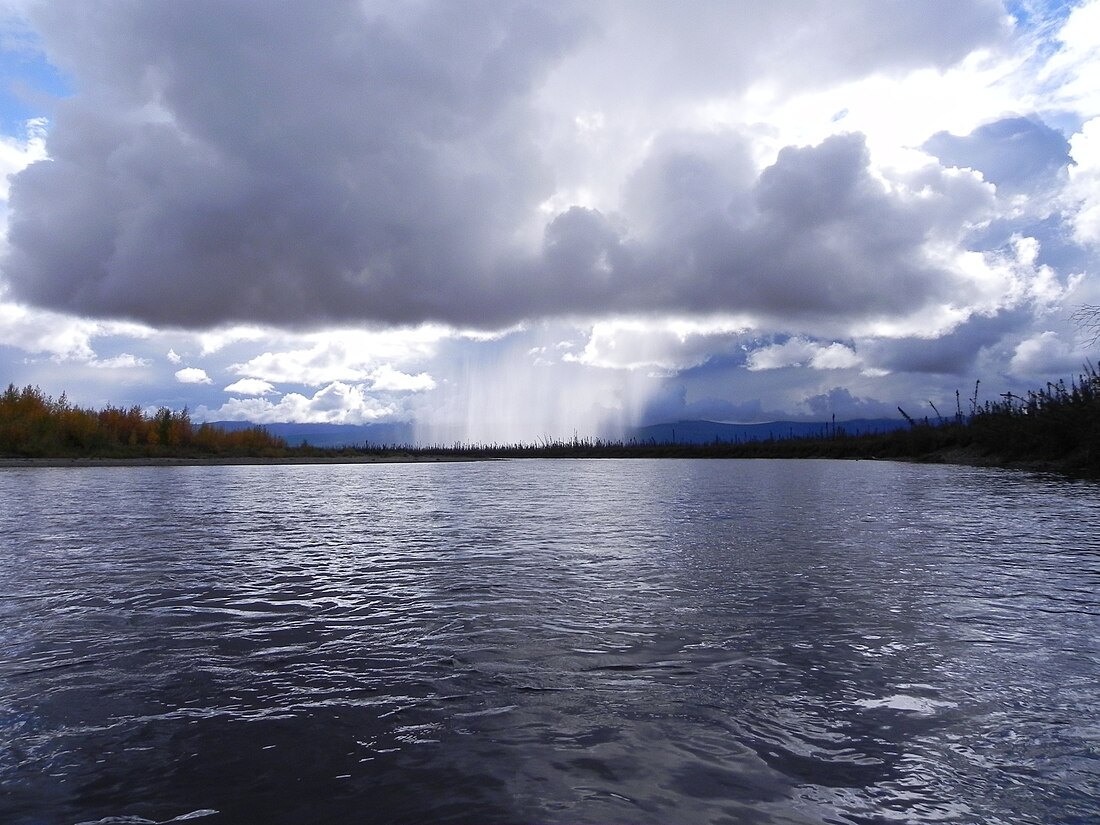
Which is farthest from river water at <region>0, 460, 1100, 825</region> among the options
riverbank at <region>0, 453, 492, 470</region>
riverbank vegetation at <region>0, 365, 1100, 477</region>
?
riverbank at <region>0, 453, 492, 470</region>

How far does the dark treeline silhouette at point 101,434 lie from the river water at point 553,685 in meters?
75.7

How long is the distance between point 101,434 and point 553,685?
318 feet

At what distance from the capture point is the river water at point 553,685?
4508 mm

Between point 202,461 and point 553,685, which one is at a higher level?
point 202,461

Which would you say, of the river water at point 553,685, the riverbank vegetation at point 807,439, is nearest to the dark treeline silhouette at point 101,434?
the riverbank vegetation at point 807,439

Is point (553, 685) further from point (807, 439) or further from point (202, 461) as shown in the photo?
point (807, 439)

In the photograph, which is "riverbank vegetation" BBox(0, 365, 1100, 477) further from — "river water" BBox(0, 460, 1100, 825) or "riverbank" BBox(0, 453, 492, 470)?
"river water" BBox(0, 460, 1100, 825)

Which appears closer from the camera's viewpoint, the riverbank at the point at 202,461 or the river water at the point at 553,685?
the river water at the point at 553,685

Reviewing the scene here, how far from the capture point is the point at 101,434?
86625 mm

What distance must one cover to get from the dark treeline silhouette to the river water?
248ft

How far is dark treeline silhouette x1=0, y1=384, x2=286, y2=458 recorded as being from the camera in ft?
252

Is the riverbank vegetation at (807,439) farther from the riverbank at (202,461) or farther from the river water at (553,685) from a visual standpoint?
the river water at (553,685)

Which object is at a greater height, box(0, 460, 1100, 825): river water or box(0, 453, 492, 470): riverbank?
box(0, 453, 492, 470): riverbank

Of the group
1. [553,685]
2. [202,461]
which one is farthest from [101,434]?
[553,685]
